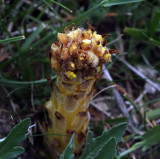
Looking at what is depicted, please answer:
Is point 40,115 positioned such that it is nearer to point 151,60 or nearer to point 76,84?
point 76,84

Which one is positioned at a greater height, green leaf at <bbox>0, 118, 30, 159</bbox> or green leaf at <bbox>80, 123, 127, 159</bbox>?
green leaf at <bbox>0, 118, 30, 159</bbox>

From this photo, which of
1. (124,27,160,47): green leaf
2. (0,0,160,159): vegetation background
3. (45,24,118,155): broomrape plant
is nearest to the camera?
(45,24,118,155): broomrape plant

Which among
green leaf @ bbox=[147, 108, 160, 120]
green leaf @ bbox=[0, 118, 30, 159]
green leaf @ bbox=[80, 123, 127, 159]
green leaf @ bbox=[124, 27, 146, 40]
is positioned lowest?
green leaf @ bbox=[147, 108, 160, 120]

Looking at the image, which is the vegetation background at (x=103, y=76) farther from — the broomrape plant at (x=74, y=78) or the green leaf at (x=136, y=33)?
the broomrape plant at (x=74, y=78)

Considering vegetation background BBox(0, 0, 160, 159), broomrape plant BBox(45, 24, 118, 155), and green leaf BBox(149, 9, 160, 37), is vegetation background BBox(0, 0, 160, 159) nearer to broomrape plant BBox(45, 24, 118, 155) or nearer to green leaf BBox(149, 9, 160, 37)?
green leaf BBox(149, 9, 160, 37)

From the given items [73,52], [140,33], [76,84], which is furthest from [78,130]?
[140,33]

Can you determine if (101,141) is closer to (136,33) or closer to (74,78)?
(74,78)

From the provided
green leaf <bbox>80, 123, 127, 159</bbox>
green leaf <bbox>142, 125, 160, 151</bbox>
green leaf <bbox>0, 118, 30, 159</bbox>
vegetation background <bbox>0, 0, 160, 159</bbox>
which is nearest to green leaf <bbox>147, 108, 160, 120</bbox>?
vegetation background <bbox>0, 0, 160, 159</bbox>

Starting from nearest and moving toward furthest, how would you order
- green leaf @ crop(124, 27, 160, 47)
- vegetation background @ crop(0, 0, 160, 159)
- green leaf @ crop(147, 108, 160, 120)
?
vegetation background @ crop(0, 0, 160, 159), green leaf @ crop(147, 108, 160, 120), green leaf @ crop(124, 27, 160, 47)

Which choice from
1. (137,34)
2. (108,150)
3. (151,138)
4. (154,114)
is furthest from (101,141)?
(137,34)
